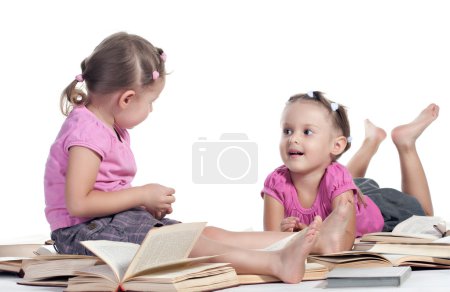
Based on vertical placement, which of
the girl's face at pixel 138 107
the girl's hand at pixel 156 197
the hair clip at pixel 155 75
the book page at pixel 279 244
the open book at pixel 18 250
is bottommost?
the open book at pixel 18 250

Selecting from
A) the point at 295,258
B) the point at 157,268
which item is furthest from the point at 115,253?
the point at 295,258

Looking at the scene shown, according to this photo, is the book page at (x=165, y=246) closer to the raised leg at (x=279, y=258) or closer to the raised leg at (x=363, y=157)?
the raised leg at (x=279, y=258)

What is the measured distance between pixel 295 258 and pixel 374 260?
7.8 inches

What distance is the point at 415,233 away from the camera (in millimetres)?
2158

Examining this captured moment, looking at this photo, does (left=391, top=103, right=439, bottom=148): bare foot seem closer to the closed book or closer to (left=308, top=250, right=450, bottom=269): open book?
(left=308, top=250, right=450, bottom=269): open book

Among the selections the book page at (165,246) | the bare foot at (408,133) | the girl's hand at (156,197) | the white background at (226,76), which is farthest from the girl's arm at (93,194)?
the white background at (226,76)

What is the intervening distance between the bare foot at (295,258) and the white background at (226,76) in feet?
6.64

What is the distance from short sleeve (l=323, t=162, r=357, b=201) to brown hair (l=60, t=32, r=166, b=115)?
0.63 metres

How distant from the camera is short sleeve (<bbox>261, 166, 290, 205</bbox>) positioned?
2.42 m

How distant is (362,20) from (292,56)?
0.37 m

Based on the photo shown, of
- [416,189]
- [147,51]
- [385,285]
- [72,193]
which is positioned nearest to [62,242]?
[72,193]

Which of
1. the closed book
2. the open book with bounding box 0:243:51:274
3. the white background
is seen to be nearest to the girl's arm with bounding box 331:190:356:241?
the closed book

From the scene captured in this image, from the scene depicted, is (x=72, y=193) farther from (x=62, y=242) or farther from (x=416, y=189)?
(x=416, y=189)

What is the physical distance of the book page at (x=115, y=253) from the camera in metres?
1.58
